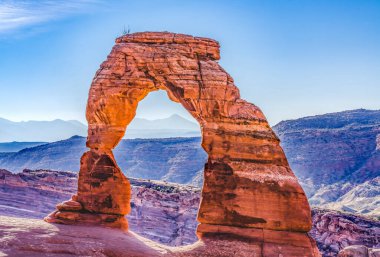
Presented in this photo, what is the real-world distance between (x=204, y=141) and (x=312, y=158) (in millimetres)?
61994

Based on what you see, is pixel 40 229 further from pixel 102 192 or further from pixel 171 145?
pixel 171 145

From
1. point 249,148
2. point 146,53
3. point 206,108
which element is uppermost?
point 146,53


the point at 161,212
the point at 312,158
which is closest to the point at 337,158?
the point at 312,158

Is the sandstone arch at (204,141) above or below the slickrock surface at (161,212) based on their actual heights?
above

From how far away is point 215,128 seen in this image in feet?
81.0

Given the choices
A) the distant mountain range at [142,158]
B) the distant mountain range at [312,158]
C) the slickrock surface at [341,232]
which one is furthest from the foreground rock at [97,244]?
the distant mountain range at [142,158]

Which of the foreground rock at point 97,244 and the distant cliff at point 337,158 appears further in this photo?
the distant cliff at point 337,158

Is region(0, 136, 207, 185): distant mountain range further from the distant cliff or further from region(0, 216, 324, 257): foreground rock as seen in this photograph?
region(0, 216, 324, 257): foreground rock

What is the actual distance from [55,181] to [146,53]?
34.3 meters

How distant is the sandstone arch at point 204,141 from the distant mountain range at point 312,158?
3816cm

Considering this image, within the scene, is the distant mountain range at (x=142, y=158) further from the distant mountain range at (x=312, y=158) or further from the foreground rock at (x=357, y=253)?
the foreground rock at (x=357, y=253)

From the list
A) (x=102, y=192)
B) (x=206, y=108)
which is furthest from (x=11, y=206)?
(x=206, y=108)

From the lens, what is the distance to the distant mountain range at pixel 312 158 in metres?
72.5

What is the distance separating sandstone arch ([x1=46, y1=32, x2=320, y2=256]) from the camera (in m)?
23.7
